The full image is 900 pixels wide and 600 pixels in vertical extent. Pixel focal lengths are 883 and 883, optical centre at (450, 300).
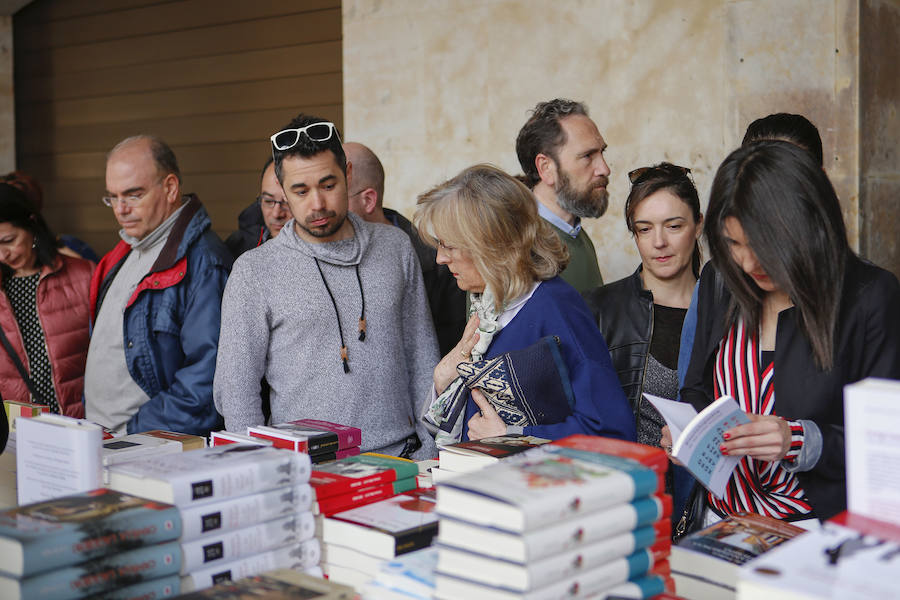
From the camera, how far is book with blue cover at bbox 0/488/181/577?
4.27ft

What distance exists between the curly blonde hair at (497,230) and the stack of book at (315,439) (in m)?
0.61

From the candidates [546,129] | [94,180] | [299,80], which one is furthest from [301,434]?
[94,180]

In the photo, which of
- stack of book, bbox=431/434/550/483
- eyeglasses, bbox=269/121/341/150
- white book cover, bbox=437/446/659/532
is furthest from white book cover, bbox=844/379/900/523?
eyeglasses, bbox=269/121/341/150

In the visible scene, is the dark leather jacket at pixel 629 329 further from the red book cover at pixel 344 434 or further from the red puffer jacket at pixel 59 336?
the red puffer jacket at pixel 59 336

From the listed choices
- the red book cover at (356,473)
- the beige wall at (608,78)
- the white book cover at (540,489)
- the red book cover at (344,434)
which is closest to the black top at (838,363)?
the white book cover at (540,489)

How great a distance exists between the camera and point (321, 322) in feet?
9.36

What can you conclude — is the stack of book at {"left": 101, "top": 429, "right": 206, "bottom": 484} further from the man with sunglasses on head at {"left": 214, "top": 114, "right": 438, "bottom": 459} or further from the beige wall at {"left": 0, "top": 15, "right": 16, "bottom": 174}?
the beige wall at {"left": 0, "top": 15, "right": 16, "bottom": 174}

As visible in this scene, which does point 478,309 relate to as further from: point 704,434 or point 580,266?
point 580,266

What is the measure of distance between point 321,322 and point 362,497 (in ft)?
3.79

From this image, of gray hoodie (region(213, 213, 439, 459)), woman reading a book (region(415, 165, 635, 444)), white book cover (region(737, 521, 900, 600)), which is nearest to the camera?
white book cover (region(737, 521, 900, 600))

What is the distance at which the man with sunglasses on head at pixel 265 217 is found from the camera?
4137 mm

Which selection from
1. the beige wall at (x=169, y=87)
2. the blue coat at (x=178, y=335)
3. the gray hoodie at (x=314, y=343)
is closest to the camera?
the gray hoodie at (x=314, y=343)

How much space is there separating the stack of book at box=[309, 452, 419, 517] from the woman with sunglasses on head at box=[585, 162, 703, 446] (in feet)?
4.23

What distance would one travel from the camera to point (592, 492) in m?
1.31
